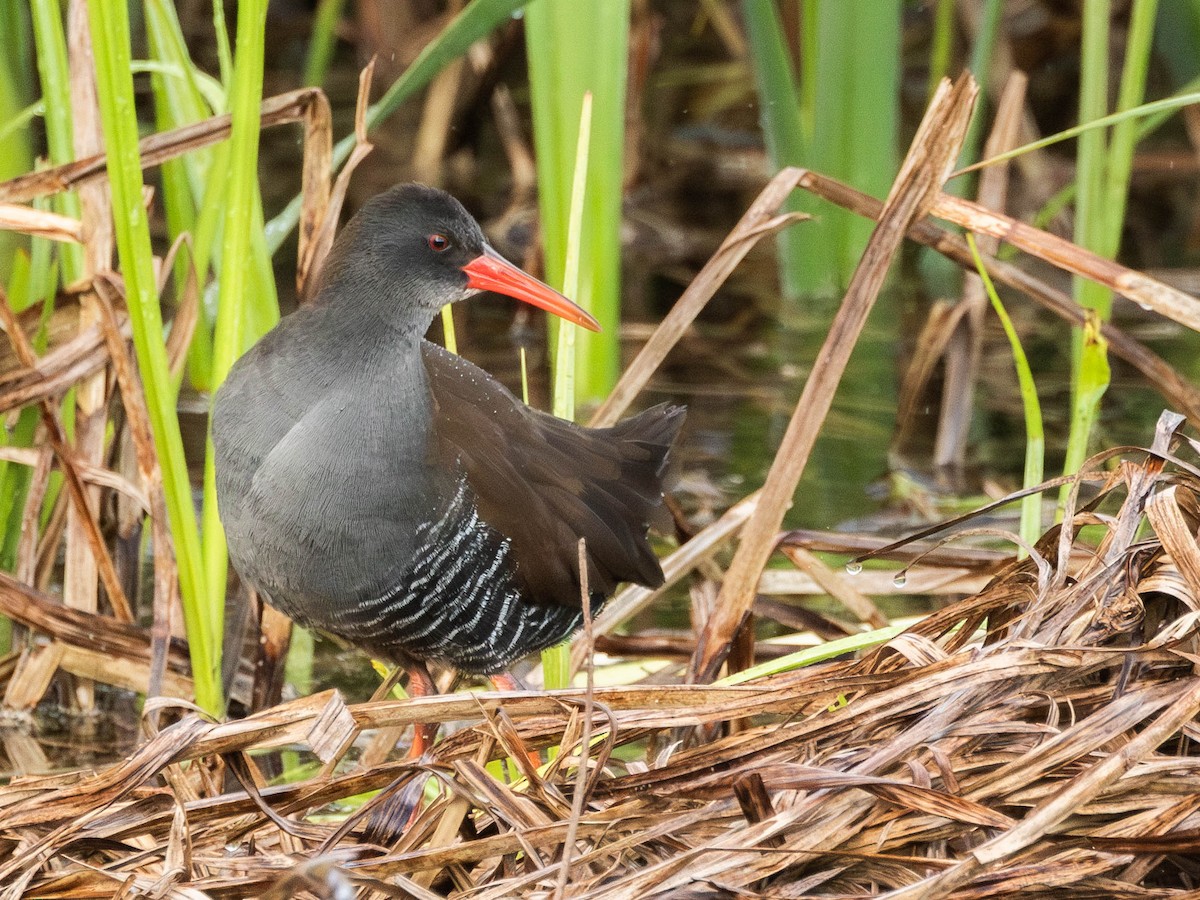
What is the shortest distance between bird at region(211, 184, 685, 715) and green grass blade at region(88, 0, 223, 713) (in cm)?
9

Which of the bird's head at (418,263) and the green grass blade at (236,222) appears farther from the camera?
the bird's head at (418,263)

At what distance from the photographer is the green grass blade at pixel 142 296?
1.89m

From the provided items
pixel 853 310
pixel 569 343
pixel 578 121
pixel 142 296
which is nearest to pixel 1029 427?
pixel 853 310

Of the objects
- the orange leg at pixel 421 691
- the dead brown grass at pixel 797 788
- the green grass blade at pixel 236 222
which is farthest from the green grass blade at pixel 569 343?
the dead brown grass at pixel 797 788

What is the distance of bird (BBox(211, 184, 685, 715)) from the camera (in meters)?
2.20

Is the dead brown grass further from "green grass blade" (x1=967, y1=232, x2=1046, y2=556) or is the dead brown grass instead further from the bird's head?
the bird's head

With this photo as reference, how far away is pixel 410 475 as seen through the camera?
7.47 feet

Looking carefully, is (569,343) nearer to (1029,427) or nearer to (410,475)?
(410,475)

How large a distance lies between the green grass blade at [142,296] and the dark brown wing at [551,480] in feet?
1.31

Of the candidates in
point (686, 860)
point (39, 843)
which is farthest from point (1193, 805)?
point (39, 843)

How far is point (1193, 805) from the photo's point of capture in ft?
5.05

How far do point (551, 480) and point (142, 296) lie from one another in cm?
76

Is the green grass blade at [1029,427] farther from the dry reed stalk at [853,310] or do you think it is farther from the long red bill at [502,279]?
the long red bill at [502,279]

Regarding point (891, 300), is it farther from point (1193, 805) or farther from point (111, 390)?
point (1193, 805)
